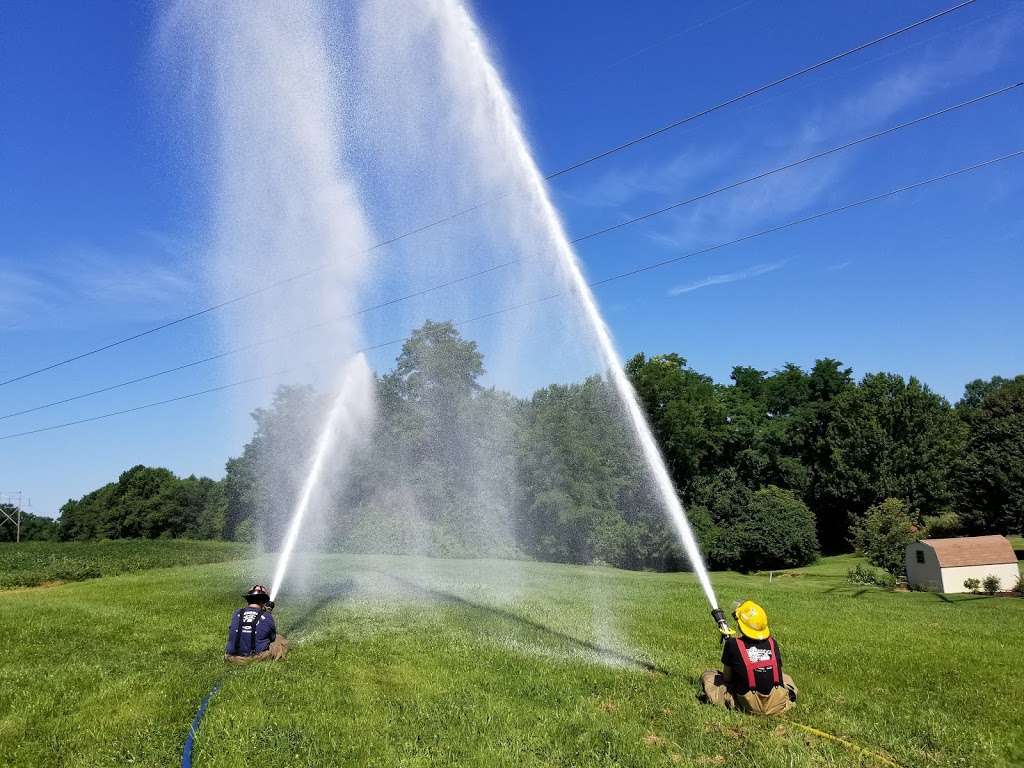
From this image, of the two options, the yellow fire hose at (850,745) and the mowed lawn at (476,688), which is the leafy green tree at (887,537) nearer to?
the mowed lawn at (476,688)

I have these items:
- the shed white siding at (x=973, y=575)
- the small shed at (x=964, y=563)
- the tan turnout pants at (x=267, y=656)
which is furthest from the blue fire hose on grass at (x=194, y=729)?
the small shed at (x=964, y=563)

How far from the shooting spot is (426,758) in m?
→ 8.56

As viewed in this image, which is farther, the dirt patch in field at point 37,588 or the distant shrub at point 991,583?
the distant shrub at point 991,583

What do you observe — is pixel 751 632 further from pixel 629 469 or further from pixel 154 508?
pixel 154 508

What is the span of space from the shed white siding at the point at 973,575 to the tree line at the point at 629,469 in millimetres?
16708

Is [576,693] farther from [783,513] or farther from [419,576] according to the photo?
[783,513]

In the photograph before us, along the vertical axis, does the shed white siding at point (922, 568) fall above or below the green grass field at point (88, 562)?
below

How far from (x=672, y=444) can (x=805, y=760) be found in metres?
70.5

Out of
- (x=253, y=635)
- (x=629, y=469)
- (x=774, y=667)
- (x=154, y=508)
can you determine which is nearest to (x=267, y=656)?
(x=253, y=635)

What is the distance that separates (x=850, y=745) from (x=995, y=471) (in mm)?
74663

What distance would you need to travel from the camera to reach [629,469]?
212ft

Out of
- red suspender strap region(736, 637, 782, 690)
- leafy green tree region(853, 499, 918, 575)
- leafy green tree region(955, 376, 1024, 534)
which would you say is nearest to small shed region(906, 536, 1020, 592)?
leafy green tree region(853, 499, 918, 575)

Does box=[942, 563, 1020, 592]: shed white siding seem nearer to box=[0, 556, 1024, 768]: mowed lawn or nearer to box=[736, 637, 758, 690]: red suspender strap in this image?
box=[0, 556, 1024, 768]: mowed lawn

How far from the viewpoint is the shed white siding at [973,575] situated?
41.1 metres
